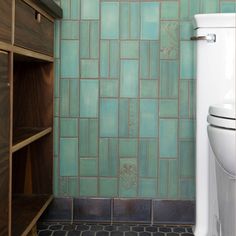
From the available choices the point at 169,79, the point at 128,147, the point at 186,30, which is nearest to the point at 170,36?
the point at 186,30

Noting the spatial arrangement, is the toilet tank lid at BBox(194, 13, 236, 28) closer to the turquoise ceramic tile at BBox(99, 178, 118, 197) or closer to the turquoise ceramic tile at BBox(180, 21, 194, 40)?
the turquoise ceramic tile at BBox(180, 21, 194, 40)

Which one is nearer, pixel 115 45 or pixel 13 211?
pixel 13 211

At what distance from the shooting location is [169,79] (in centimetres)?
186

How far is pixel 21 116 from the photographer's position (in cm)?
181

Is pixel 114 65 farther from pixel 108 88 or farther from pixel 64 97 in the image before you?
pixel 64 97

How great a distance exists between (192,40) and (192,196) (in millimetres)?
718

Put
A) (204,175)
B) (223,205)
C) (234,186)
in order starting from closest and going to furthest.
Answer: (234,186)
(223,205)
(204,175)

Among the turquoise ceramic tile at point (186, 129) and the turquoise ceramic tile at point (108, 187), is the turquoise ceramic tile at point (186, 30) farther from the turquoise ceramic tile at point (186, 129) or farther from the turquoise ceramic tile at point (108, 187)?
the turquoise ceramic tile at point (108, 187)

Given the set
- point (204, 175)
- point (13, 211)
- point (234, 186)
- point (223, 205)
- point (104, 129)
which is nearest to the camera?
point (234, 186)

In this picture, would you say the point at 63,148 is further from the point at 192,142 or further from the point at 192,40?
the point at 192,40

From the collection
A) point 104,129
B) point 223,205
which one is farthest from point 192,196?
point 104,129

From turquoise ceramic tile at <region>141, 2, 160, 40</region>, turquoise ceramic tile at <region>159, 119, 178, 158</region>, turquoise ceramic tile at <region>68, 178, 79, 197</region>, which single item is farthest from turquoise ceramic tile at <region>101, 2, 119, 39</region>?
turquoise ceramic tile at <region>68, 178, 79, 197</region>

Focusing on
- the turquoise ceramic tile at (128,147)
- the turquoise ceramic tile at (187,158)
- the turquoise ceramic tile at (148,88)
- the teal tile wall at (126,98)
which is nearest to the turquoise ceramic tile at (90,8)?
Result: the teal tile wall at (126,98)

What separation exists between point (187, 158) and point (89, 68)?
0.62m
